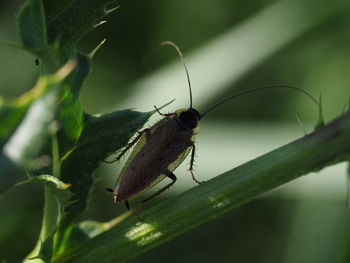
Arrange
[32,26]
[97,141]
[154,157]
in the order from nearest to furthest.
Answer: [32,26] → [97,141] → [154,157]

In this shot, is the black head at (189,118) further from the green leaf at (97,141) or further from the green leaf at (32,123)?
the green leaf at (32,123)

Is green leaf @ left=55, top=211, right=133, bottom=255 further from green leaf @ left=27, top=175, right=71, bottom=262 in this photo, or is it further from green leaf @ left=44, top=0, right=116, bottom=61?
green leaf @ left=44, top=0, right=116, bottom=61

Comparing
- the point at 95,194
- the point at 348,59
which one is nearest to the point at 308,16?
the point at 348,59

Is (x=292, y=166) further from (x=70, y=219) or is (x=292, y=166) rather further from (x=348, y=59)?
(x=348, y=59)

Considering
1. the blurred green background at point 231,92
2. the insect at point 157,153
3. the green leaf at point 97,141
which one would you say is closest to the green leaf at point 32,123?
the green leaf at point 97,141

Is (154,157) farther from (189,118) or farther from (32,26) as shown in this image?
(32,26)

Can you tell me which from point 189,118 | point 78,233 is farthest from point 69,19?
point 189,118
